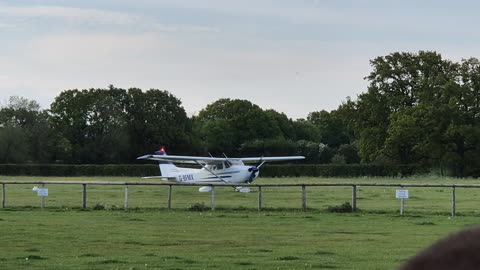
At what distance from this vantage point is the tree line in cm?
7225

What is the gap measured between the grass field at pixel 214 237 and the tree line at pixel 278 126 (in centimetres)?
4932

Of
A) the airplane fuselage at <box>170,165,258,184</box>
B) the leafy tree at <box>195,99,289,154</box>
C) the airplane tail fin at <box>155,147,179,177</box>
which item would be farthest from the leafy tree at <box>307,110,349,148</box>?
the airplane fuselage at <box>170,165,258,184</box>

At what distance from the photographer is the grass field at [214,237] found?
12734 millimetres

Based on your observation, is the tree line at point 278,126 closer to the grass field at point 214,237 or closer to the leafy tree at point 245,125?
the leafy tree at point 245,125

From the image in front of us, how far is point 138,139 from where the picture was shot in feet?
314

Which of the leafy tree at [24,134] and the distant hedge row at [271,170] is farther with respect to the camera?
the leafy tree at [24,134]

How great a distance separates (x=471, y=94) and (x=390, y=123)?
8201 millimetres

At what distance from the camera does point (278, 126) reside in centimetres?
11312

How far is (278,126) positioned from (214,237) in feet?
317

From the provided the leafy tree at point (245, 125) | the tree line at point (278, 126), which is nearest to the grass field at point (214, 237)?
the tree line at point (278, 126)

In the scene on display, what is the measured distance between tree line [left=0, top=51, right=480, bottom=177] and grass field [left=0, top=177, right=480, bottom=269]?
4932 centimetres

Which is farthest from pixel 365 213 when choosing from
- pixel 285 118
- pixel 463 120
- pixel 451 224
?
pixel 285 118

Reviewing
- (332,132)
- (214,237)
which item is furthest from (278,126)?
(214,237)

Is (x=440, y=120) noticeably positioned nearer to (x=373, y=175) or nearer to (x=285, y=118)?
(x=373, y=175)
